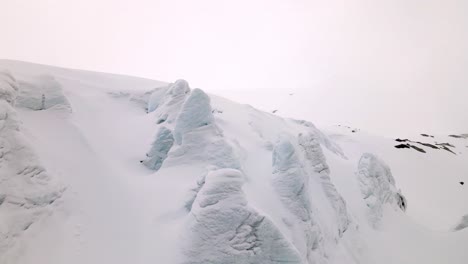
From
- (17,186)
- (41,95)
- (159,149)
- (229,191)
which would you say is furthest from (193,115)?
(17,186)

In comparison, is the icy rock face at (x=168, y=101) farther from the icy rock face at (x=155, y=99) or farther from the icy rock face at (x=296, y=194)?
the icy rock face at (x=296, y=194)

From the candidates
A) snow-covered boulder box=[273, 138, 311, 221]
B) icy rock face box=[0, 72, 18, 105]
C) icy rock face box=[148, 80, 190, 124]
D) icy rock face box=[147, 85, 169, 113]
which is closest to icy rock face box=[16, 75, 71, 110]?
icy rock face box=[0, 72, 18, 105]

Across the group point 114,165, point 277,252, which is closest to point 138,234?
point 114,165

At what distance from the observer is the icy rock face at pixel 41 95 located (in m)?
9.82

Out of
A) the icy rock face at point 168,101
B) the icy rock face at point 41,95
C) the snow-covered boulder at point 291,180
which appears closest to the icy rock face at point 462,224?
the snow-covered boulder at point 291,180

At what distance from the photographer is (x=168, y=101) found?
14352mm

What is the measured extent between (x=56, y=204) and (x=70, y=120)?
3.60 metres

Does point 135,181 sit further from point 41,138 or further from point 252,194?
point 252,194

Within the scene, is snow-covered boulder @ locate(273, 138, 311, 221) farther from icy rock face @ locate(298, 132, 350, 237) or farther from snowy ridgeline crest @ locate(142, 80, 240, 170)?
icy rock face @ locate(298, 132, 350, 237)

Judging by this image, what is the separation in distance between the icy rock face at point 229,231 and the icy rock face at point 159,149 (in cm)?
362

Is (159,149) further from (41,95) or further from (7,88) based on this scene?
(7,88)

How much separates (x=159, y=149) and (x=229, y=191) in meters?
4.53

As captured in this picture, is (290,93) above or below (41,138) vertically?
below

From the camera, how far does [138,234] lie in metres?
7.83
